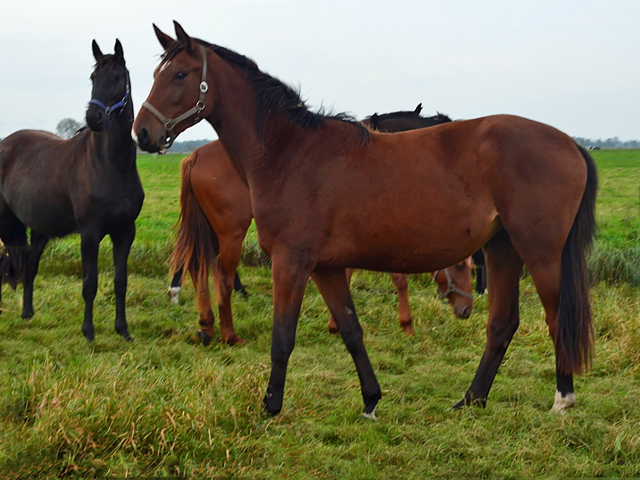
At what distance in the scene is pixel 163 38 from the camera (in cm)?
418

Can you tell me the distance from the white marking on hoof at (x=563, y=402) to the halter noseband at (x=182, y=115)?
304 cm

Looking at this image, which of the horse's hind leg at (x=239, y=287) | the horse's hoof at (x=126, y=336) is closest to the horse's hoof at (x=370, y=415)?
the horse's hoof at (x=126, y=336)

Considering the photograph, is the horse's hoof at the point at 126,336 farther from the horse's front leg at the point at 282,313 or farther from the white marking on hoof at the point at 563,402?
the white marking on hoof at the point at 563,402

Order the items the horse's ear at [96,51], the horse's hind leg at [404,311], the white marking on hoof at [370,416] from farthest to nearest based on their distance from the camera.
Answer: the horse's hind leg at [404,311] → the horse's ear at [96,51] → the white marking on hoof at [370,416]

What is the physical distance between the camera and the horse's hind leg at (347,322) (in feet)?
13.8

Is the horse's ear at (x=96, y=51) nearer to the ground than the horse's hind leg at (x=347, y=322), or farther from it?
farther from it

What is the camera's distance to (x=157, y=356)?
18.1 ft

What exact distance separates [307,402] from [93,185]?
10.0ft

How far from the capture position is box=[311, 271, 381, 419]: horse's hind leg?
4.20 metres

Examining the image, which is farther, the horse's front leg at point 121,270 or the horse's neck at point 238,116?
the horse's front leg at point 121,270

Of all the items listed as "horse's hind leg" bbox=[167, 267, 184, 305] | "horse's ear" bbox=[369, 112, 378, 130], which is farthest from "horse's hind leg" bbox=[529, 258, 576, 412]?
"horse's hind leg" bbox=[167, 267, 184, 305]

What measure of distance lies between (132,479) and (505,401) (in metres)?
2.73

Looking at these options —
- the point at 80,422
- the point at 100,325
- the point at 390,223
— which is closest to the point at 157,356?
the point at 100,325

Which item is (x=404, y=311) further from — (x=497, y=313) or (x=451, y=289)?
(x=497, y=313)
